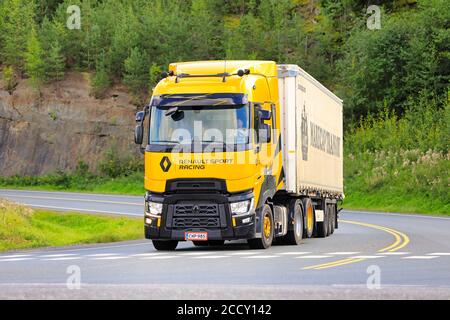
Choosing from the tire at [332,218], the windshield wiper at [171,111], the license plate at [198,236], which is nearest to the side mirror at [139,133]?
the windshield wiper at [171,111]

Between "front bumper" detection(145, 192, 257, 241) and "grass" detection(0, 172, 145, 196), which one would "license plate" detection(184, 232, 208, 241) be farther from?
"grass" detection(0, 172, 145, 196)

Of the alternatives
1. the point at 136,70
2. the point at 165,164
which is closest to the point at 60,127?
the point at 136,70

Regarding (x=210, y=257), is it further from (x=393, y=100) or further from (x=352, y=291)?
(x=393, y=100)

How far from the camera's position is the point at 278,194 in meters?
28.4

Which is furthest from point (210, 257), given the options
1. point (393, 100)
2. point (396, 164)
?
point (393, 100)

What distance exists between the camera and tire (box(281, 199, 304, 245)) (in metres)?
28.6

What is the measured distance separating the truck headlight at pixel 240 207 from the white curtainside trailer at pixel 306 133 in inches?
101

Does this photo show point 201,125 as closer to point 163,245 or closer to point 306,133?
point 163,245

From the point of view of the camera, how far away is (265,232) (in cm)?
2667

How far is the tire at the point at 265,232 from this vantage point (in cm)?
2631

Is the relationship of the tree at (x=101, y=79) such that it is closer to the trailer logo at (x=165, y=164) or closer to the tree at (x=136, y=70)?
the tree at (x=136, y=70)

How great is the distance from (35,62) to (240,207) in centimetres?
5176

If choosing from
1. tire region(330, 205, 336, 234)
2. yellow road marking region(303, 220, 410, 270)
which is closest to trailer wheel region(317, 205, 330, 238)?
tire region(330, 205, 336, 234)

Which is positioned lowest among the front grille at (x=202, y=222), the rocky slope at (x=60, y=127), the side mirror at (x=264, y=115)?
the front grille at (x=202, y=222)
